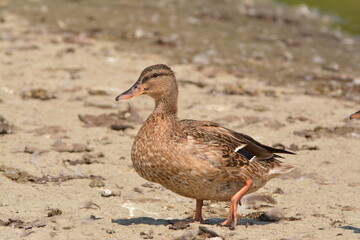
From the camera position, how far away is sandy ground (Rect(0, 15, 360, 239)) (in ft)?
23.7

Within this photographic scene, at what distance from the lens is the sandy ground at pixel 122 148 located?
7.22 meters

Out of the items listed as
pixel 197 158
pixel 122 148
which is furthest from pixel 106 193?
pixel 122 148

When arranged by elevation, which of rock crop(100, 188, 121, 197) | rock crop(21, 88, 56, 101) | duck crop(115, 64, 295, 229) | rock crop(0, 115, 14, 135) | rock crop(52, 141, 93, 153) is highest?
duck crop(115, 64, 295, 229)

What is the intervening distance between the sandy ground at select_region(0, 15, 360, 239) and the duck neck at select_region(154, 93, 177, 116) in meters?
1.15

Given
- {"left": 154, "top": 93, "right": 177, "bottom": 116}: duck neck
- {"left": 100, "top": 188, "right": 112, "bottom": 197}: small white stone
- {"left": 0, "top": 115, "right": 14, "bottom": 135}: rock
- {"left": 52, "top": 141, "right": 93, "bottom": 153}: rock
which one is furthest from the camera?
{"left": 0, "top": 115, "right": 14, "bottom": 135}: rock

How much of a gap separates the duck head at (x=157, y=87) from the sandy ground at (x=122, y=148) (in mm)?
1231

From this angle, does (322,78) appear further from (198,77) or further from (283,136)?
(283,136)

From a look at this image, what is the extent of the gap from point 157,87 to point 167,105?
0.23 metres

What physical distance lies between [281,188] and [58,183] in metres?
2.82

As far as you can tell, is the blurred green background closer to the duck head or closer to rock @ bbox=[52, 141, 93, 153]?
rock @ bbox=[52, 141, 93, 153]

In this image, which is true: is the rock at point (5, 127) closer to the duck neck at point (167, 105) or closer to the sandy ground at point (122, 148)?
the sandy ground at point (122, 148)

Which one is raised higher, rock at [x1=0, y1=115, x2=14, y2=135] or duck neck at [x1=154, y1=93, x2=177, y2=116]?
duck neck at [x1=154, y1=93, x2=177, y2=116]

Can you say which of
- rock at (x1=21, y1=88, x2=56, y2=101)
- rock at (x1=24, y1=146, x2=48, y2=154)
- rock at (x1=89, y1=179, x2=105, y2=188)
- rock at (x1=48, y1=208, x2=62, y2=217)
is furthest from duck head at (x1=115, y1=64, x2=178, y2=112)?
rock at (x1=21, y1=88, x2=56, y2=101)

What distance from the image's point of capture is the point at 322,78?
1580cm
